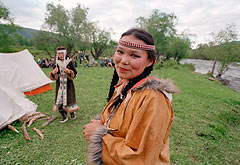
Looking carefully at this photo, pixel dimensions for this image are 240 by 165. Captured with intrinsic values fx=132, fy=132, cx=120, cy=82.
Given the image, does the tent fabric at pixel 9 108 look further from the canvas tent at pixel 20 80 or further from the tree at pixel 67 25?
Result: the tree at pixel 67 25

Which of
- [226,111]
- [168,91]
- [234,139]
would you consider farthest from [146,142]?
[226,111]

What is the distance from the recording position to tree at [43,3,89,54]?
20750 mm

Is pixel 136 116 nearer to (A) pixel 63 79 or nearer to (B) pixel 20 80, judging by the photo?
(A) pixel 63 79

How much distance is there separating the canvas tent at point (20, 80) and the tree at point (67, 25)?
1495 cm

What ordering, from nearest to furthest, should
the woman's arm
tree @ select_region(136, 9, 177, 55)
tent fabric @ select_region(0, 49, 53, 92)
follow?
1. the woman's arm
2. tent fabric @ select_region(0, 49, 53, 92)
3. tree @ select_region(136, 9, 177, 55)

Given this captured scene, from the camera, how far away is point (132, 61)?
1.21m

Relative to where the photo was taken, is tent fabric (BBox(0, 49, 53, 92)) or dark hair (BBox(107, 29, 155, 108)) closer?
dark hair (BBox(107, 29, 155, 108))

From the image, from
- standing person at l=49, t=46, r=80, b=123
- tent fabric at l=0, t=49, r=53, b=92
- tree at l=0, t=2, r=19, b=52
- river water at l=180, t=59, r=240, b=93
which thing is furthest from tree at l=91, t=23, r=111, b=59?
standing person at l=49, t=46, r=80, b=123

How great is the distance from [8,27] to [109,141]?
25.0 metres

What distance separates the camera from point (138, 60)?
122 cm

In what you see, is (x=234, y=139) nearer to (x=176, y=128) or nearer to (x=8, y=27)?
(x=176, y=128)

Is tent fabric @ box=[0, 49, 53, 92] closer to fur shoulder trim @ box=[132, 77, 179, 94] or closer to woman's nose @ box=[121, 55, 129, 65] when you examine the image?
woman's nose @ box=[121, 55, 129, 65]

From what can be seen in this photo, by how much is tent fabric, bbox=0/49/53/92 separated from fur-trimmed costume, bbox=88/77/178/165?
734 centimetres

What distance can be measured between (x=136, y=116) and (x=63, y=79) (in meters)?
3.62
